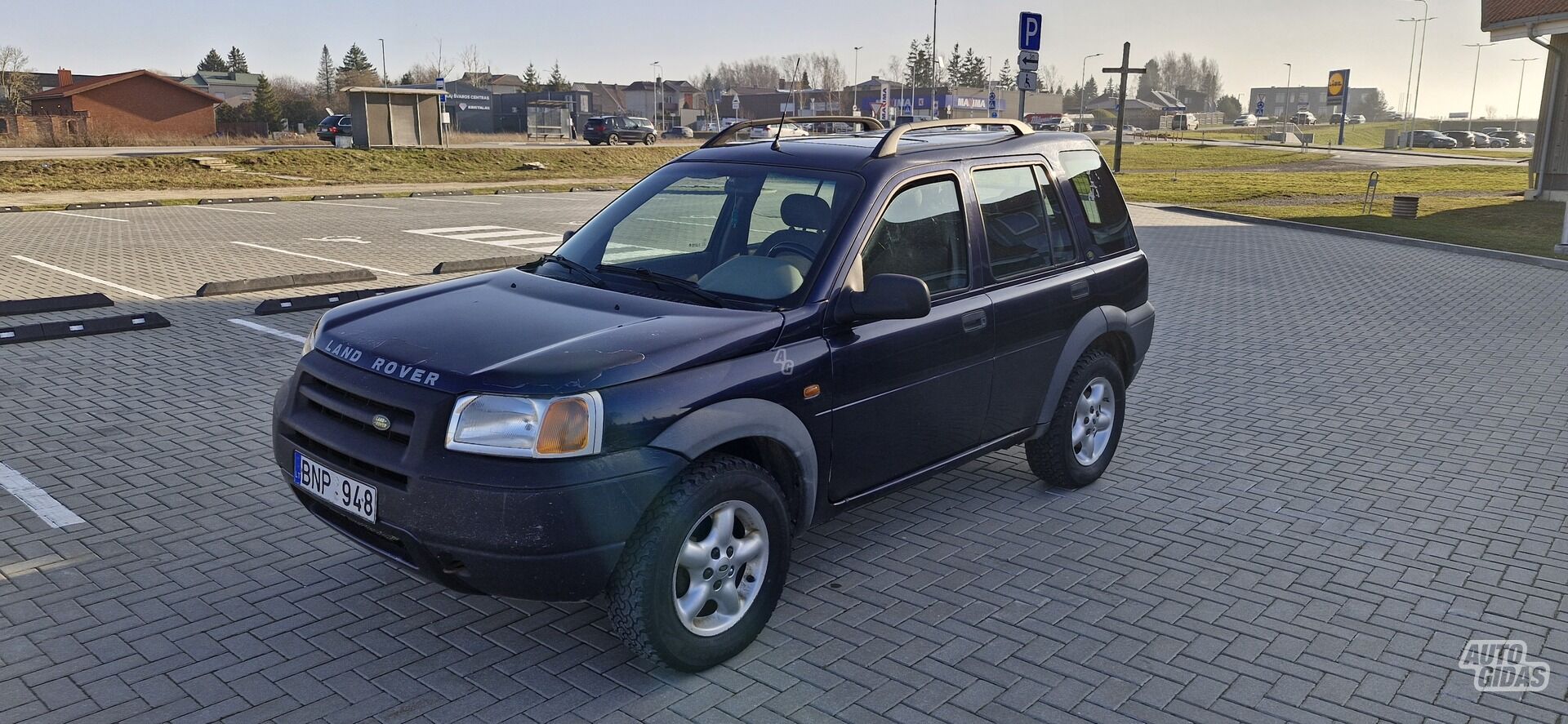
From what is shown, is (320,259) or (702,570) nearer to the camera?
(702,570)

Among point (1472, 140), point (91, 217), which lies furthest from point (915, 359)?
point (1472, 140)

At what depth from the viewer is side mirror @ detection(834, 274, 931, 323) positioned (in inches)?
164

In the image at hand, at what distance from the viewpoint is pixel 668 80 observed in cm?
13200

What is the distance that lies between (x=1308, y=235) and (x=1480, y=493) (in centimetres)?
1548

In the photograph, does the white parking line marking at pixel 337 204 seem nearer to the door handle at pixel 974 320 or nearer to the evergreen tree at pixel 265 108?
the door handle at pixel 974 320

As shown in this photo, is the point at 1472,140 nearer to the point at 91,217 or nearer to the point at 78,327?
the point at 91,217

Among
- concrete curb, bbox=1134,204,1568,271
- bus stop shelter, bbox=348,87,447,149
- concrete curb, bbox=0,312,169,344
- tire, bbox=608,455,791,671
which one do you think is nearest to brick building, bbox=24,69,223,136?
bus stop shelter, bbox=348,87,447,149

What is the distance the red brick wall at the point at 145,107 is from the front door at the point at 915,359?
69.3 m

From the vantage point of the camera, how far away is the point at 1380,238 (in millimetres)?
19234

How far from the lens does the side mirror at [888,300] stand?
13.7 ft

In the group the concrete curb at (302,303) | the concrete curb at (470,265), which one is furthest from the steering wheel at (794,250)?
the concrete curb at (470,265)

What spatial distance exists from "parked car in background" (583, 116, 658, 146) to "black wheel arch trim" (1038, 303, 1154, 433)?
43.6 metres

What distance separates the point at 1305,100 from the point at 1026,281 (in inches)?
7651

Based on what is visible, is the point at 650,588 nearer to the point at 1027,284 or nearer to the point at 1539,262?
the point at 1027,284
